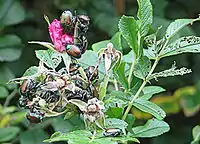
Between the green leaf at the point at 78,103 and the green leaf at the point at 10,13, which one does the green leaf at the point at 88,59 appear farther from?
the green leaf at the point at 10,13

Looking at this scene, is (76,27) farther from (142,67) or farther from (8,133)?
(8,133)

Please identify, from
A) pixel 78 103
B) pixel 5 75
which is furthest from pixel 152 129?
pixel 5 75

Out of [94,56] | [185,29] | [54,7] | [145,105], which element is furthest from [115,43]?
[54,7]

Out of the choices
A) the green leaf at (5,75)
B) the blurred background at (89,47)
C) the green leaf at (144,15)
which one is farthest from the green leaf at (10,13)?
the green leaf at (144,15)

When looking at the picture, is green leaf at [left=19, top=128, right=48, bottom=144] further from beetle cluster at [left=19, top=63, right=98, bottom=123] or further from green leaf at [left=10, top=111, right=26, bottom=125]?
beetle cluster at [left=19, top=63, right=98, bottom=123]

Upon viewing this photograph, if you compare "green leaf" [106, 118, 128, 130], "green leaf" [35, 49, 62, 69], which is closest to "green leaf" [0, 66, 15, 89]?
"green leaf" [35, 49, 62, 69]
